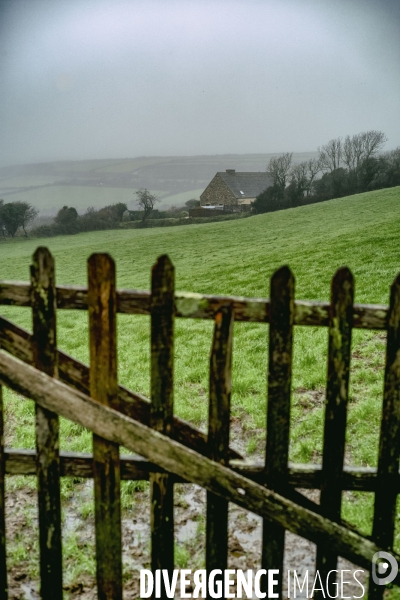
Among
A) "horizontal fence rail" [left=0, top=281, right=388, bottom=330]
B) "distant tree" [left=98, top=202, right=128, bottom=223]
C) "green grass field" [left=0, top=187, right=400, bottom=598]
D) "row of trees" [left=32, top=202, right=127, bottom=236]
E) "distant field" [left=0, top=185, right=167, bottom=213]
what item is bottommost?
"green grass field" [left=0, top=187, right=400, bottom=598]

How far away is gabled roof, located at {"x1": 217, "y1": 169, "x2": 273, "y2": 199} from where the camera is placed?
7650 cm

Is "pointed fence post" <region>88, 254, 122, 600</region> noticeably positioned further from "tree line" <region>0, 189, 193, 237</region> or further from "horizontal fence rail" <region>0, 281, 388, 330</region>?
"tree line" <region>0, 189, 193, 237</region>

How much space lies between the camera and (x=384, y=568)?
2639mm

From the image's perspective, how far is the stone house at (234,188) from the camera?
2987 inches

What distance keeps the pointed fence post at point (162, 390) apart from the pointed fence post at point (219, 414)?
208mm

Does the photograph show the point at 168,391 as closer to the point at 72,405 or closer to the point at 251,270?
the point at 72,405

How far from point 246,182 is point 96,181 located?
85.7m

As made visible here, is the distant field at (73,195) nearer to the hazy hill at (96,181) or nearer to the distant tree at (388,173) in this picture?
the hazy hill at (96,181)

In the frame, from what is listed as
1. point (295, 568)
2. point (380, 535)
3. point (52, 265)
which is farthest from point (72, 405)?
point (295, 568)

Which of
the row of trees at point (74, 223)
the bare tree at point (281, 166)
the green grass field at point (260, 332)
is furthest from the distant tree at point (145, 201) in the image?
the green grass field at point (260, 332)

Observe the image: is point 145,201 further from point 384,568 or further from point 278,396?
point 384,568

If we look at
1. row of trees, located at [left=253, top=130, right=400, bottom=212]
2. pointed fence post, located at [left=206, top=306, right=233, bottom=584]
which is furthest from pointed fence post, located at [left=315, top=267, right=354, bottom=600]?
row of trees, located at [left=253, top=130, right=400, bottom=212]

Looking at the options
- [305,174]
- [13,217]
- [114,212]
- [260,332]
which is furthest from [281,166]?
[260,332]

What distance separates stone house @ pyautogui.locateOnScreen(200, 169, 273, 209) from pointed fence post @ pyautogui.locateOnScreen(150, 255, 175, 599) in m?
73.8
